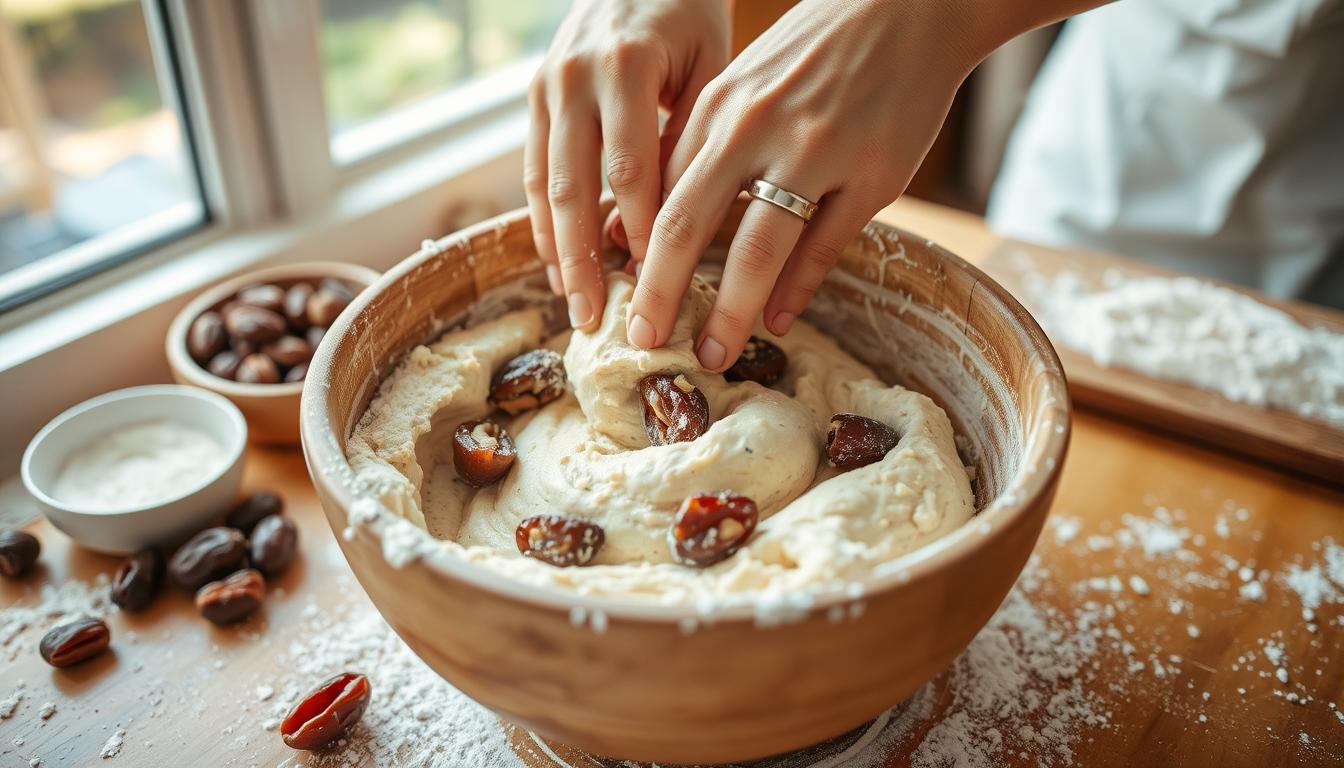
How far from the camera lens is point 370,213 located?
1.64 metres

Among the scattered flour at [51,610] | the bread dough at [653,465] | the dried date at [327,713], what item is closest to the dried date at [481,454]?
the bread dough at [653,465]

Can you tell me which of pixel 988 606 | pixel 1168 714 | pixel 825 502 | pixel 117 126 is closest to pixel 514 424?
pixel 825 502

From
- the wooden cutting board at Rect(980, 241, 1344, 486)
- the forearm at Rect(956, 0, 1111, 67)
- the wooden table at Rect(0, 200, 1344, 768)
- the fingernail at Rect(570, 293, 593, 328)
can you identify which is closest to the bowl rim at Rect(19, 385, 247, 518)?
the wooden table at Rect(0, 200, 1344, 768)

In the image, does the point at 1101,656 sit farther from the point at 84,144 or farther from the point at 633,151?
the point at 84,144

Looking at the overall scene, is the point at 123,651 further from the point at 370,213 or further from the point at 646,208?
the point at 370,213

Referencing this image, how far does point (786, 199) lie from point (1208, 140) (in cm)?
123

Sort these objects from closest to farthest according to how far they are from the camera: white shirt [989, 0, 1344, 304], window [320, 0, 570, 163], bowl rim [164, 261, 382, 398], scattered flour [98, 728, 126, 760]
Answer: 1. scattered flour [98, 728, 126, 760]
2. bowl rim [164, 261, 382, 398]
3. white shirt [989, 0, 1344, 304]
4. window [320, 0, 570, 163]

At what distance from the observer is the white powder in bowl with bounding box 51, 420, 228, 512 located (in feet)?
3.74

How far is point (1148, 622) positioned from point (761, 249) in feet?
2.05

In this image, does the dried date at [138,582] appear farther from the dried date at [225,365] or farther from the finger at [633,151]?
the finger at [633,151]

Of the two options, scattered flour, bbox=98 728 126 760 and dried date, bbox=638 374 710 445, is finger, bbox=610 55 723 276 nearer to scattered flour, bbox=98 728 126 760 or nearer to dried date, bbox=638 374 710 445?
dried date, bbox=638 374 710 445

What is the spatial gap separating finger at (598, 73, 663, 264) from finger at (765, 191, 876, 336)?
0.49ft

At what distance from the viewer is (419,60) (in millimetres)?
1962

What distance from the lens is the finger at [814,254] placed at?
35.6 inches
